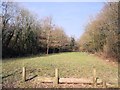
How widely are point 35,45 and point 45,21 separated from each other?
11.2 m

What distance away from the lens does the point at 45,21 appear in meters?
60.6

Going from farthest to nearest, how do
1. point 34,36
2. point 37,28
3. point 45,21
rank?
point 45,21
point 37,28
point 34,36

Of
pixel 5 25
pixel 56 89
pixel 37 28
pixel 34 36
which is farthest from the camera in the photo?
pixel 37 28

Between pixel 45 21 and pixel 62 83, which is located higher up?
pixel 45 21

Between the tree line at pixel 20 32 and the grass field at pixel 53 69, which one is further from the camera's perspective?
the tree line at pixel 20 32

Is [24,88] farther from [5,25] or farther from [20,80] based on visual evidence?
[5,25]

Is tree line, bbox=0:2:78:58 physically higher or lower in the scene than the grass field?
higher

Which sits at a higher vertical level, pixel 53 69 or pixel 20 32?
pixel 20 32

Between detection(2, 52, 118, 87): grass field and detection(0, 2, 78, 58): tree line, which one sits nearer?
detection(2, 52, 118, 87): grass field

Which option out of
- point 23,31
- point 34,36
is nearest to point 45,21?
point 34,36

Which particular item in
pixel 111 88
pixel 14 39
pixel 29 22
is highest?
pixel 29 22

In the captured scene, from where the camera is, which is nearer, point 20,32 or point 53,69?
point 53,69

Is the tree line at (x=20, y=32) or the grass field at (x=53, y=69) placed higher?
the tree line at (x=20, y=32)

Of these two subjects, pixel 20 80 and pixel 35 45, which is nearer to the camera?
pixel 20 80
